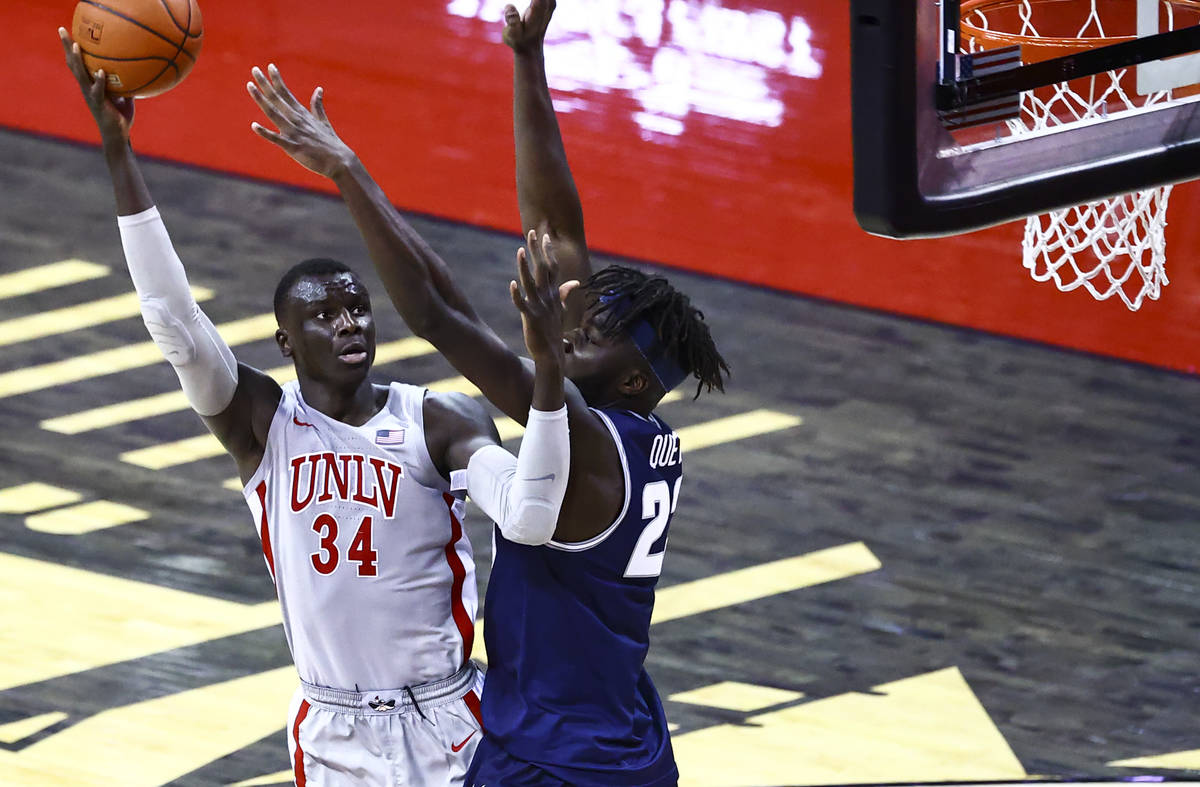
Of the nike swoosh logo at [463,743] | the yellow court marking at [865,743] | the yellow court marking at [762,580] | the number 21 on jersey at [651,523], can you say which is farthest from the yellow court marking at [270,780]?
the number 21 on jersey at [651,523]

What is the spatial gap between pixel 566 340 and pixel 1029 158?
92 centimetres

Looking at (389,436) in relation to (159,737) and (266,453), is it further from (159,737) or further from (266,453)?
(159,737)

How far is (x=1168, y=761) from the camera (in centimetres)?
514

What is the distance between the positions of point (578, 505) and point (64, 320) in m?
4.16

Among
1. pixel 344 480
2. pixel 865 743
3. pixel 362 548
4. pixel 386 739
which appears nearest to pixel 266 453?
pixel 344 480

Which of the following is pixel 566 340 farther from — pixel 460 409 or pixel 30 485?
pixel 30 485

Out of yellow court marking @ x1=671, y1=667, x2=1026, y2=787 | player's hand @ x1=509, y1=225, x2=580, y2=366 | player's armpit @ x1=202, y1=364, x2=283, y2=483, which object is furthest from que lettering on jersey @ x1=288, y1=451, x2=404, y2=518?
yellow court marking @ x1=671, y1=667, x2=1026, y2=787

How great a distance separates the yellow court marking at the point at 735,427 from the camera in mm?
5988

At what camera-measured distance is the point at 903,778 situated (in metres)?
4.98

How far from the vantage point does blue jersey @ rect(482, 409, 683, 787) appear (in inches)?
110

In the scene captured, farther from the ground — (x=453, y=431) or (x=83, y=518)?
(x=453, y=431)

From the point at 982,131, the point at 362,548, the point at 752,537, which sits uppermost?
the point at 982,131

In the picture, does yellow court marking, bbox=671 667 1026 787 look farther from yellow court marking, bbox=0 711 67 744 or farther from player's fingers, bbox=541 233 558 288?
player's fingers, bbox=541 233 558 288

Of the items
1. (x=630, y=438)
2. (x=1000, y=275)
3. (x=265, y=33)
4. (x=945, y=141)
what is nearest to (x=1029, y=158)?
(x=945, y=141)
